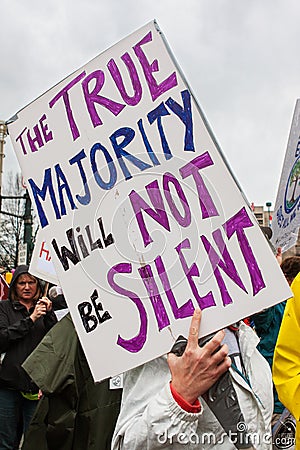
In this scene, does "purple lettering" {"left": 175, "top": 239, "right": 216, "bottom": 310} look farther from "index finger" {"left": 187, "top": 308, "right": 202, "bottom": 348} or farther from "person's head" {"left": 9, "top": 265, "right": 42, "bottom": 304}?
"person's head" {"left": 9, "top": 265, "right": 42, "bottom": 304}

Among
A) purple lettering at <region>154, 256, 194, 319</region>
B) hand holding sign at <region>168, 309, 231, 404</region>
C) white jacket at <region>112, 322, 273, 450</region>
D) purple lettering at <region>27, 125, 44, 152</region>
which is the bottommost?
white jacket at <region>112, 322, 273, 450</region>

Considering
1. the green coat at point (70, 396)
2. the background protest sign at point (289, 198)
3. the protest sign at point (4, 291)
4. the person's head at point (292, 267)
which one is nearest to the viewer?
the green coat at point (70, 396)

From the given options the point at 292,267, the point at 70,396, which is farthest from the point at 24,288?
the point at 292,267

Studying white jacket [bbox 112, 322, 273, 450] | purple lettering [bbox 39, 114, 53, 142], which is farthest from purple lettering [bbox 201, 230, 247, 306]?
purple lettering [bbox 39, 114, 53, 142]

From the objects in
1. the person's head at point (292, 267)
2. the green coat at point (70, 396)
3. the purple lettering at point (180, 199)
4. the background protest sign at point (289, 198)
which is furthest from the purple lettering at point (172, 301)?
the person's head at point (292, 267)

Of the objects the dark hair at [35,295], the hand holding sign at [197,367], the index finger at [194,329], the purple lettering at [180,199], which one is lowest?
the hand holding sign at [197,367]

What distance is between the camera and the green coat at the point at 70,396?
2.81 m

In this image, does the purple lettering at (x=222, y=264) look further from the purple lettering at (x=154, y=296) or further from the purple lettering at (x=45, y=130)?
the purple lettering at (x=45, y=130)

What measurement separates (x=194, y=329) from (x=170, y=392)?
0.54 ft

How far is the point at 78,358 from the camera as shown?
2863 mm

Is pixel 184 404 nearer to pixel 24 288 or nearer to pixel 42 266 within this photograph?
pixel 42 266

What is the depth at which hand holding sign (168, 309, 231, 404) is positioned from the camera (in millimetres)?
1405

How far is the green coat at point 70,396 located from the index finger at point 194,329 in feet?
4.91

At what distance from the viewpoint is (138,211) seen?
5.26ft
